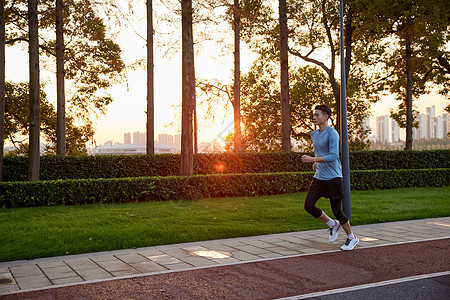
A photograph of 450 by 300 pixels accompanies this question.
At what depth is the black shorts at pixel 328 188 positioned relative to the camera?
725 cm

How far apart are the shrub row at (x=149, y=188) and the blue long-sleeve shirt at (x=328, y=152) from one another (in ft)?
25.1

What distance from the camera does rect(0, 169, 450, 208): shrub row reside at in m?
12.8

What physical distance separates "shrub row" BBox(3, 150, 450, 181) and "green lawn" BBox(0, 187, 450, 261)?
19.6ft

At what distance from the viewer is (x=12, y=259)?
23.2 feet

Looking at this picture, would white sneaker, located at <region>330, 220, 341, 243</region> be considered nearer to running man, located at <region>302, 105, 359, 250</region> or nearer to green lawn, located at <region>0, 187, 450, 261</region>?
running man, located at <region>302, 105, 359, 250</region>

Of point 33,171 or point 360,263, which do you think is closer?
point 360,263

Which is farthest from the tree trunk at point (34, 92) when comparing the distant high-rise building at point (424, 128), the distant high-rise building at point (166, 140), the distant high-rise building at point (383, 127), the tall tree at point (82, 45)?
the distant high-rise building at point (383, 127)

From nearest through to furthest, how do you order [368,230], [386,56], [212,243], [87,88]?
1. [212,243]
2. [368,230]
3. [87,88]
4. [386,56]

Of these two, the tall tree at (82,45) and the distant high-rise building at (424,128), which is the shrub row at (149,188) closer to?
the tall tree at (82,45)

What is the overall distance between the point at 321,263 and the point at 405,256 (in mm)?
1389

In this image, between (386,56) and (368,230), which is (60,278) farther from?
(386,56)

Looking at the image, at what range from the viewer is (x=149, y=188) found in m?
14.1

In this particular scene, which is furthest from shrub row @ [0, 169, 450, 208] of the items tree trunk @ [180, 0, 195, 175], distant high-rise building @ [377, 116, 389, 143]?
distant high-rise building @ [377, 116, 389, 143]

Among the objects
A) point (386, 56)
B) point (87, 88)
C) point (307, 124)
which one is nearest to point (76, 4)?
point (87, 88)
